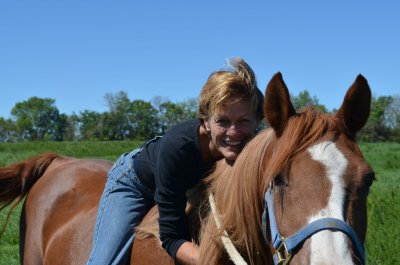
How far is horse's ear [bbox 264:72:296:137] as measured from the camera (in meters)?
2.37

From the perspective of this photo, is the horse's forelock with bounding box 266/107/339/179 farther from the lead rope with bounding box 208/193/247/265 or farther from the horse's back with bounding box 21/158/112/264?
the horse's back with bounding box 21/158/112/264

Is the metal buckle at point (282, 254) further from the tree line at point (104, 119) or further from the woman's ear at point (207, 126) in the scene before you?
the tree line at point (104, 119)

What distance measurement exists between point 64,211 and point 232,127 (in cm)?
212

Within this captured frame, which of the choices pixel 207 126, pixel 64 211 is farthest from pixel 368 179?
pixel 64 211

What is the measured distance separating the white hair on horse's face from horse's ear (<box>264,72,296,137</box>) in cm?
26

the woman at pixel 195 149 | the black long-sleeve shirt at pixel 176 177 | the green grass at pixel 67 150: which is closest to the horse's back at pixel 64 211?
the woman at pixel 195 149

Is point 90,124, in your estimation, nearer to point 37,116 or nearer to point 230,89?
point 37,116

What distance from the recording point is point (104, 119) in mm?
87250

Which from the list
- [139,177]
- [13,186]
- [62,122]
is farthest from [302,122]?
[62,122]

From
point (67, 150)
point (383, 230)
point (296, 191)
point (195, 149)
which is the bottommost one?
point (383, 230)

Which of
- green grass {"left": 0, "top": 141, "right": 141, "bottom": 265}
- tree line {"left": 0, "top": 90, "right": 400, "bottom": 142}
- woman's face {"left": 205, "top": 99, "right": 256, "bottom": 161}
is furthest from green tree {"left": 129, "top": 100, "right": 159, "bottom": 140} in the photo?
woman's face {"left": 205, "top": 99, "right": 256, "bottom": 161}

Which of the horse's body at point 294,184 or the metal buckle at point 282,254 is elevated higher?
the horse's body at point 294,184

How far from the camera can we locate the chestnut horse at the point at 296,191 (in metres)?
Result: 1.99

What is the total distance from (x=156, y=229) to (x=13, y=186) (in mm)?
2287
